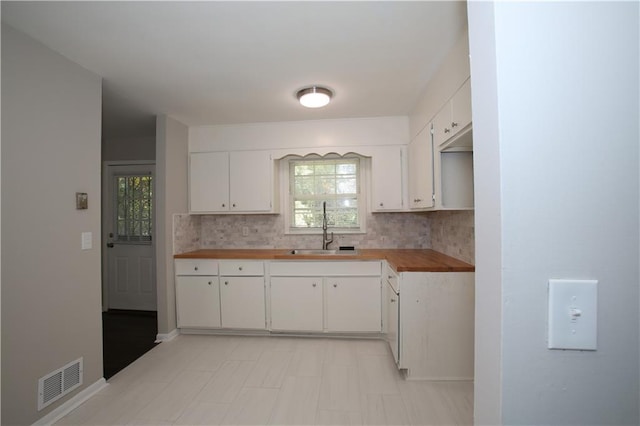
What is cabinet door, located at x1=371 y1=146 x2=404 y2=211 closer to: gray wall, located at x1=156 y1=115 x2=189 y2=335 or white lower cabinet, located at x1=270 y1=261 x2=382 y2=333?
white lower cabinet, located at x1=270 y1=261 x2=382 y2=333

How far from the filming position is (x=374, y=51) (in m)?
1.81

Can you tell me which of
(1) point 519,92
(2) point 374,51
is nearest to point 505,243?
(1) point 519,92

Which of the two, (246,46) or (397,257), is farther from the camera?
(397,257)

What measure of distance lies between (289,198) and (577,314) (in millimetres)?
3079

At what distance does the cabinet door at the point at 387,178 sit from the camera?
9.78 ft

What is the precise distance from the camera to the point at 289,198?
3465 mm

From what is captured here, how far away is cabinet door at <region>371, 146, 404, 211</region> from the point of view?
298cm

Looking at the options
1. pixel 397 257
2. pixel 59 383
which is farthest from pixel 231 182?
pixel 59 383

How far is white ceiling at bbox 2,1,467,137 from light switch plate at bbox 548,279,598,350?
1.51 meters

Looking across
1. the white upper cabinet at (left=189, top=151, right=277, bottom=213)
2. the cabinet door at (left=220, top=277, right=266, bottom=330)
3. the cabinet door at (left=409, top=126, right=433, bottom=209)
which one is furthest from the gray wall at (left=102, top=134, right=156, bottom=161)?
the cabinet door at (left=409, top=126, right=433, bottom=209)

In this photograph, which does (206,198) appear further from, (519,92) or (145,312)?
(519,92)

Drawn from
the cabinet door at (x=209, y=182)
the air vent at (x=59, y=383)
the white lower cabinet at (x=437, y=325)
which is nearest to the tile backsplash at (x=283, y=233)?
the cabinet door at (x=209, y=182)

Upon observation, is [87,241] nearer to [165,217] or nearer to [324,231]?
[165,217]

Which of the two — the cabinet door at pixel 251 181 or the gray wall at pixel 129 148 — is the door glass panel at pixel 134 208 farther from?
the cabinet door at pixel 251 181
